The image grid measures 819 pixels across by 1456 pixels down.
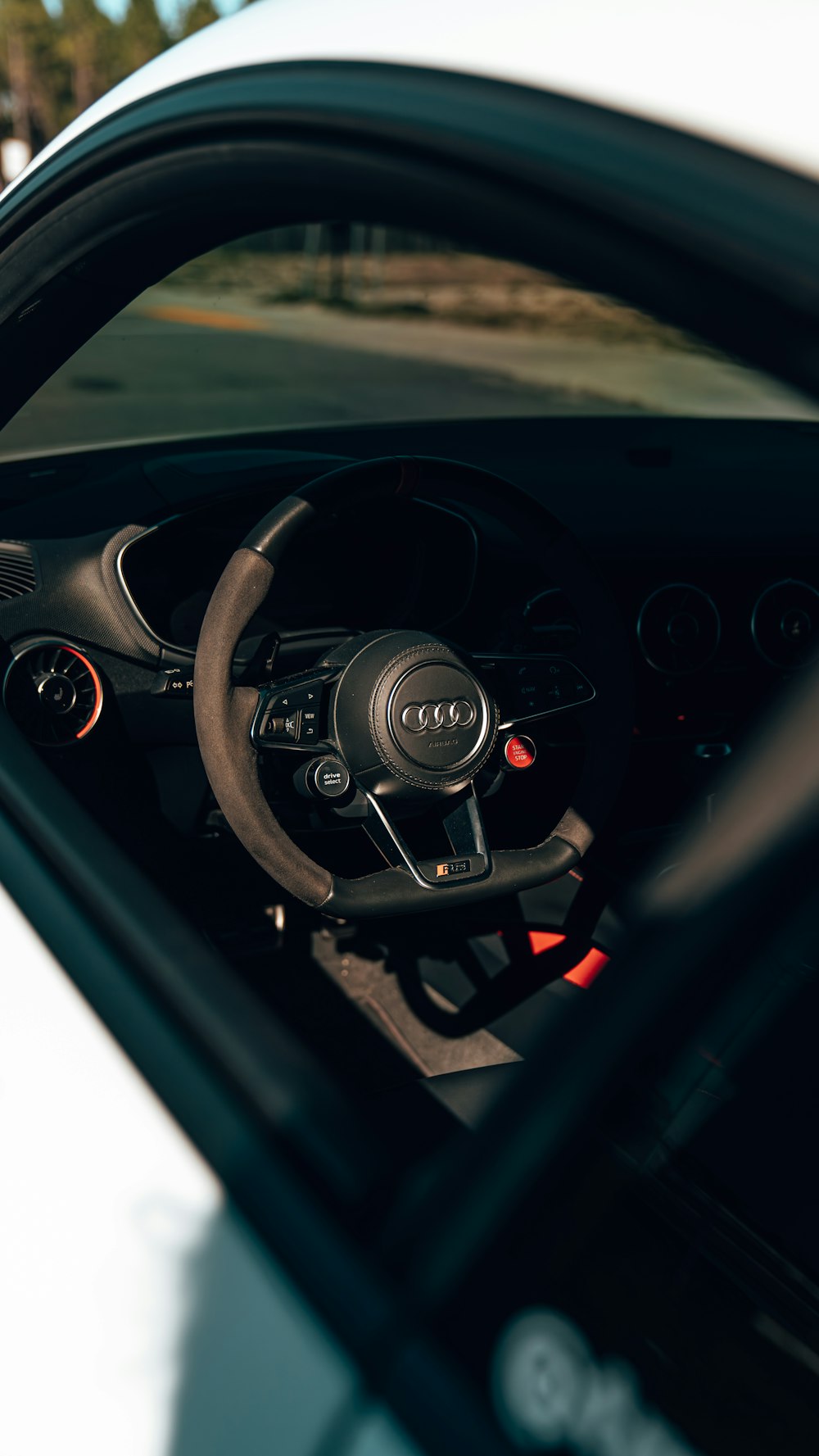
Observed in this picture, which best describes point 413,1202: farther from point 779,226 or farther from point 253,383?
point 253,383

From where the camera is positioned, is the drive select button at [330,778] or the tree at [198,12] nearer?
the drive select button at [330,778]

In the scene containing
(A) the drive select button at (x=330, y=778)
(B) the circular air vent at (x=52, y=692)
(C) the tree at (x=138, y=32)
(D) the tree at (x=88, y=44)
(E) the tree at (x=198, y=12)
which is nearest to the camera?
(A) the drive select button at (x=330, y=778)

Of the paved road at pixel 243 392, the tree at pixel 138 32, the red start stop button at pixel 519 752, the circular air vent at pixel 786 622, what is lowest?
the paved road at pixel 243 392

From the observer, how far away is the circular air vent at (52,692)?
2.00 m

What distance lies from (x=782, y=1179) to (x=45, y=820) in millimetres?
810

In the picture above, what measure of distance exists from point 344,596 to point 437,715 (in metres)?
0.61

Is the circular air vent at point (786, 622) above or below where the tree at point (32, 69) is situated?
below

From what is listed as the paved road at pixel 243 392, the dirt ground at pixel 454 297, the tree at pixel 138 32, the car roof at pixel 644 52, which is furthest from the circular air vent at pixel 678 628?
the tree at pixel 138 32

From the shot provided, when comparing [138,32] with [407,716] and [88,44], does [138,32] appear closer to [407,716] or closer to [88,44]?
[88,44]

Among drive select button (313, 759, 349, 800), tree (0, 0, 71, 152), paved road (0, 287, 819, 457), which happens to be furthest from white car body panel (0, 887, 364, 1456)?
tree (0, 0, 71, 152)

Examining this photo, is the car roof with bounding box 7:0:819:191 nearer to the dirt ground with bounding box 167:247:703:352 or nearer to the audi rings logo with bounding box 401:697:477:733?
the audi rings logo with bounding box 401:697:477:733

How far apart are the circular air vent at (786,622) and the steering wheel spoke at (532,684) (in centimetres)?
76

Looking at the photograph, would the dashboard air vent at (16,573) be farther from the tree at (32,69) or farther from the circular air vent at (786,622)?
the tree at (32,69)

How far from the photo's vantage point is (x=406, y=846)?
5.41ft
